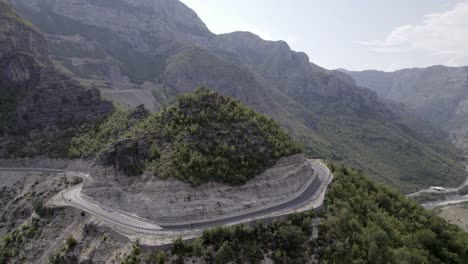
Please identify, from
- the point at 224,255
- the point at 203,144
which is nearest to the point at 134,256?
the point at 224,255

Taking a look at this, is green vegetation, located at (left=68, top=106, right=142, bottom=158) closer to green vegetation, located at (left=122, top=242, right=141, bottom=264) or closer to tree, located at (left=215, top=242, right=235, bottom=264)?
green vegetation, located at (left=122, top=242, right=141, bottom=264)

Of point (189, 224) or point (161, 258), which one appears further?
point (189, 224)

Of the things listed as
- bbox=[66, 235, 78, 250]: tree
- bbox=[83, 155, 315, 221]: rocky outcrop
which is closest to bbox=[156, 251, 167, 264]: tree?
bbox=[83, 155, 315, 221]: rocky outcrop

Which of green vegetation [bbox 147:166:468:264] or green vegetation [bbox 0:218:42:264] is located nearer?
green vegetation [bbox 147:166:468:264]

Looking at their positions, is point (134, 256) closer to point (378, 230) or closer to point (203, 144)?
point (203, 144)

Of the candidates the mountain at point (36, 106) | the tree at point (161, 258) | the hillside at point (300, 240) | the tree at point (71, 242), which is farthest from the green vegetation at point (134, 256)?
the mountain at point (36, 106)

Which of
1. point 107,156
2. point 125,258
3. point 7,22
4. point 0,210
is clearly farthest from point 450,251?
point 7,22
